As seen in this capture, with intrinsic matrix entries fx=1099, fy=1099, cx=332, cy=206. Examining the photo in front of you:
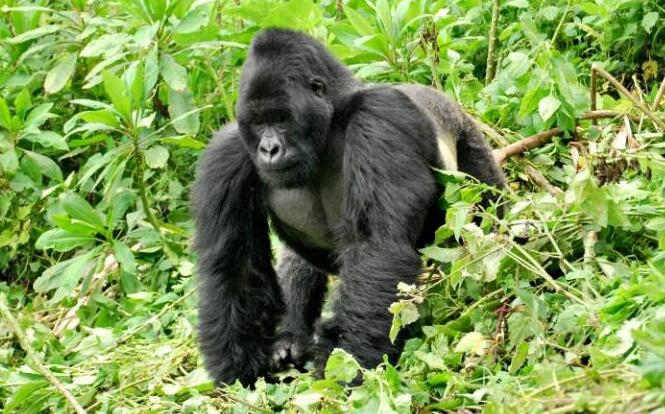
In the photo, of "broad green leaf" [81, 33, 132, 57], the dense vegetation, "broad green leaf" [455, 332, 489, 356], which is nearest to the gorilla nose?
the dense vegetation

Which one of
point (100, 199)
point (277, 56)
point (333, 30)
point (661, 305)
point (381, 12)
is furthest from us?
point (100, 199)

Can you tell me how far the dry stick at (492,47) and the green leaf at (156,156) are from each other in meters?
1.93

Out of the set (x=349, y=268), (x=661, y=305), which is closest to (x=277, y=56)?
(x=349, y=268)

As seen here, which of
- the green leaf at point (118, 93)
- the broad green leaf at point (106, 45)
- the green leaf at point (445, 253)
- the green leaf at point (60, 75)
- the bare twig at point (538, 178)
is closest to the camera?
the green leaf at point (445, 253)

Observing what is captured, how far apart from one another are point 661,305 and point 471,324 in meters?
1.19

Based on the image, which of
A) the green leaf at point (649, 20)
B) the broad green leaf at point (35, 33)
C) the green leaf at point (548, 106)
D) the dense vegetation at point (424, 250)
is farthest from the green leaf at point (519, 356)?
the broad green leaf at point (35, 33)

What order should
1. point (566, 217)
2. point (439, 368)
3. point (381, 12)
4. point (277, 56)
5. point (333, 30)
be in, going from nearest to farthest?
point (439, 368) → point (566, 217) → point (277, 56) → point (381, 12) → point (333, 30)

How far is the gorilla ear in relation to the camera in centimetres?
474

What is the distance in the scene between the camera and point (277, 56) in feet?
15.2

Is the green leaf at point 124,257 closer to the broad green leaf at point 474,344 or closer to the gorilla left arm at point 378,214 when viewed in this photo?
the gorilla left arm at point 378,214

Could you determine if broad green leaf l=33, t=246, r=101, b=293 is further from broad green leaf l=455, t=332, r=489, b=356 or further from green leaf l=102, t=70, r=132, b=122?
broad green leaf l=455, t=332, r=489, b=356

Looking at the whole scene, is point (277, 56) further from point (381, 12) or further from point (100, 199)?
point (100, 199)

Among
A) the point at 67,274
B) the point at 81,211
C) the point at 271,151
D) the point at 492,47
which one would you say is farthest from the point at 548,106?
the point at 67,274

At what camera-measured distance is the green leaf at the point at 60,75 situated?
6.61 metres
